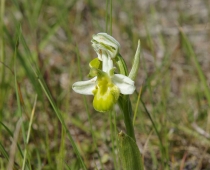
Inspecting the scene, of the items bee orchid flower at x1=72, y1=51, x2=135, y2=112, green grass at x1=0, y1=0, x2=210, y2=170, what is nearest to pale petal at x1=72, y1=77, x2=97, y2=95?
bee orchid flower at x1=72, y1=51, x2=135, y2=112

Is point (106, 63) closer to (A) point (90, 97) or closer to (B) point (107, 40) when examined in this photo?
(B) point (107, 40)

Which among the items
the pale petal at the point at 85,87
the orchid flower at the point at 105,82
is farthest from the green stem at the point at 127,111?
the pale petal at the point at 85,87

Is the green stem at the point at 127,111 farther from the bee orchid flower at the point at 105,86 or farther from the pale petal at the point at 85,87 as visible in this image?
the pale petal at the point at 85,87

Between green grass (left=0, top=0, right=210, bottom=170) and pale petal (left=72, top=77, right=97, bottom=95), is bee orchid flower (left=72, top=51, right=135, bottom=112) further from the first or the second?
green grass (left=0, top=0, right=210, bottom=170)

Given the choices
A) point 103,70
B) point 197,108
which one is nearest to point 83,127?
point 197,108

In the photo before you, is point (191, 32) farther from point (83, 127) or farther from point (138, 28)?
point (83, 127)

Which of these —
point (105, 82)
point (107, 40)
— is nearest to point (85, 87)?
point (105, 82)
